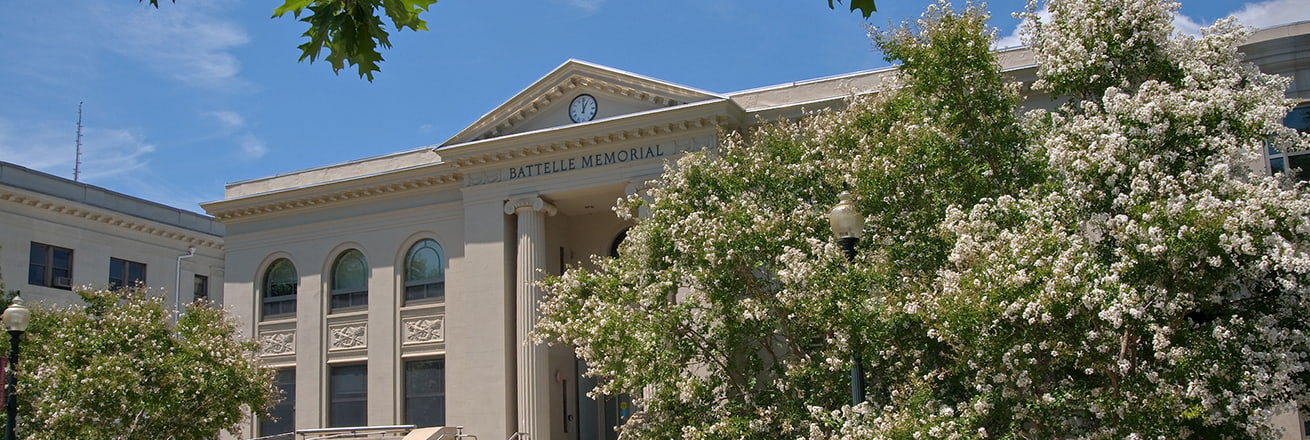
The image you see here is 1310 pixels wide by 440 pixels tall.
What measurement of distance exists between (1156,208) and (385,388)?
76.8ft

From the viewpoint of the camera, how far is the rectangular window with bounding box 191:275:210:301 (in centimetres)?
4812

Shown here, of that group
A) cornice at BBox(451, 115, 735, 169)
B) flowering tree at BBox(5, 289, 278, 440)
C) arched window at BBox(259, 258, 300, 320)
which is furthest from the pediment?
flowering tree at BBox(5, 289, 278, 440)

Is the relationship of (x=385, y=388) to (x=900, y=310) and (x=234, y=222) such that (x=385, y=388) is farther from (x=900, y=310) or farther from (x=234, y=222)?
(x=900, y=310)

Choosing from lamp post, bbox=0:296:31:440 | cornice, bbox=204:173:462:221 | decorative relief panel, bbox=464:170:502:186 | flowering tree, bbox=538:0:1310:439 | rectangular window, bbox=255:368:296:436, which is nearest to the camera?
flowering tree, bbox=538:0:1310:439

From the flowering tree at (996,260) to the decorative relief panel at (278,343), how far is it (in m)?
16.2

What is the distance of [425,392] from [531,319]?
15.8ft

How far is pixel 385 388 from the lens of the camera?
101ft

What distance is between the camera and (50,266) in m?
40.8

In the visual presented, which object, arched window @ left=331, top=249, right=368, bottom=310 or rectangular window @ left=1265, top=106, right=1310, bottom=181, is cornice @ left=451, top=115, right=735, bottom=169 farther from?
rectangular window @ left=1265, top=106, right=1310, bottom=181

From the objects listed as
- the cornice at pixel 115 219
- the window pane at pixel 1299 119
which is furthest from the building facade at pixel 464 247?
the cornice at pixel 115 219

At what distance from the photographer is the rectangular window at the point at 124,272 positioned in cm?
4353

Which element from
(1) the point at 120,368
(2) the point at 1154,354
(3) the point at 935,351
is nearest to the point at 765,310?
(3) the point at 935,351

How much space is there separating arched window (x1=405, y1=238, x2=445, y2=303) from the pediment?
3.33 metres

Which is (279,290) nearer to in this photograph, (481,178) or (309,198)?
(309,198)
